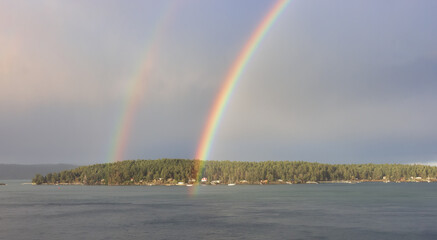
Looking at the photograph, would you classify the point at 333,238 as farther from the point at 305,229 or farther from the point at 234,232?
the point at 234,232

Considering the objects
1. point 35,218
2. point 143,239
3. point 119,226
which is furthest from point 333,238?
point 35,218

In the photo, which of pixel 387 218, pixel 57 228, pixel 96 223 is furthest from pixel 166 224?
pixel 387 218

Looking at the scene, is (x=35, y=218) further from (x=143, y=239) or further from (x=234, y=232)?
(x=234, y=232)

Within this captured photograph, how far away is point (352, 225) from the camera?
63.5m

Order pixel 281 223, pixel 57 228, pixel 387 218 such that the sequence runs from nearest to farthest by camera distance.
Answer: pixel 57 228 < pixel 281 223 < pixel 387 218

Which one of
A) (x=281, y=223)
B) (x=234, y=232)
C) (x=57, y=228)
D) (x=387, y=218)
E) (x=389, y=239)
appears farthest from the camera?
(x=387, y=218)

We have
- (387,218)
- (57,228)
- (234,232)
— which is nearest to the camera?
(234,232)

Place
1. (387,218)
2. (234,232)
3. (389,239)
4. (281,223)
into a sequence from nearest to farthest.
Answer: (389,239) < (234,232) < (281,223) < (387,218)

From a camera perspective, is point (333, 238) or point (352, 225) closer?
point (333, 238)

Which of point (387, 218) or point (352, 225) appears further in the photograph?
point (387, 218)

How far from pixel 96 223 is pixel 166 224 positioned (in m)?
12.2

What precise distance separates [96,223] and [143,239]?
810 inches

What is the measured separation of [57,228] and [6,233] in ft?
23.7

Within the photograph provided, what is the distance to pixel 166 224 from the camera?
218 ft
